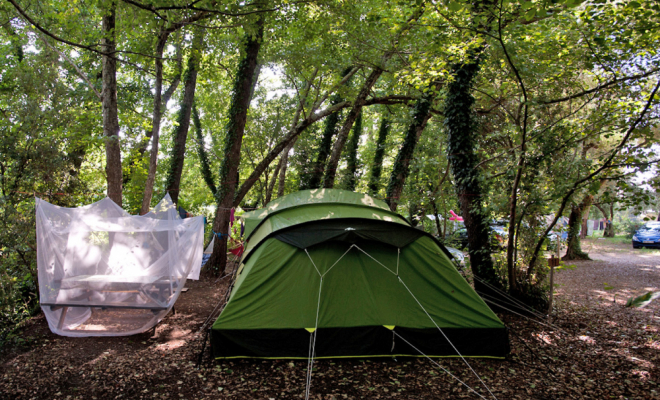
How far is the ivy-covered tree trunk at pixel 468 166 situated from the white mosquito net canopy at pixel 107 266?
14.4ft

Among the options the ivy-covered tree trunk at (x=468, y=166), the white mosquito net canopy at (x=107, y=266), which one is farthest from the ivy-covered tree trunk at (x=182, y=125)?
the ivy-covered tree trunk at (x=468, y=166)

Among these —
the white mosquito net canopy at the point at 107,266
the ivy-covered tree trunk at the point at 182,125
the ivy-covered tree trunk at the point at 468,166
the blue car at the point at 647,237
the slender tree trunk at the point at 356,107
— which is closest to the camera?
the white mosquito net canopy at the point at 107,266

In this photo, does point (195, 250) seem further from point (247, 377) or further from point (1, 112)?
point (1, 112)

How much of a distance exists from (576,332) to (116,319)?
20.4ft

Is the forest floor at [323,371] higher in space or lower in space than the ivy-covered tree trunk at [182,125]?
lower

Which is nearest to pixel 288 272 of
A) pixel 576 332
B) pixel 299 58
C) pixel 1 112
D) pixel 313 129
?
pixel 576 332

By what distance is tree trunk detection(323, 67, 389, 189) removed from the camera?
32.6 ft

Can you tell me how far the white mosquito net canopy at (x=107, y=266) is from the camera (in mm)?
4746

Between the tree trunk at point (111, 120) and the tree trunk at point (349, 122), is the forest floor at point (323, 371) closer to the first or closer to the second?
the tree trunk at point (111, 120)

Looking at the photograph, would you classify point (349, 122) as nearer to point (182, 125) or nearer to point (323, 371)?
point (182, 125)

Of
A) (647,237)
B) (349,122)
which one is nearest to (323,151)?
(349,122)

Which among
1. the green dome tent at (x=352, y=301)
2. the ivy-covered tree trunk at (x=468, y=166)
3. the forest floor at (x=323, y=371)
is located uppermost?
the ivy-covered tree trunk at (x=468, y=166)

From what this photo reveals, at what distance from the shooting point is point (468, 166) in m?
6.45

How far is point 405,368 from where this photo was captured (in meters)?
4.11
